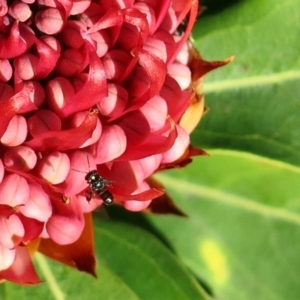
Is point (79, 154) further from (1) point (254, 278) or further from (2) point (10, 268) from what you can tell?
(1) point (254, 278)

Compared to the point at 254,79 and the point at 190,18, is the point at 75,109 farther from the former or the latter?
the point at 254,79

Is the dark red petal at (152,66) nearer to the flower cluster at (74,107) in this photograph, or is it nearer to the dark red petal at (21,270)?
the flower cluster at (74,107)

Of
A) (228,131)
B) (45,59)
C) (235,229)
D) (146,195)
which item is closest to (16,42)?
(45,59)

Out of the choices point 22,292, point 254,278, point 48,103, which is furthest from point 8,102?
point 254,278

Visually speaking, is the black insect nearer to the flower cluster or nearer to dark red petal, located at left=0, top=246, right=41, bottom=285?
the flower cluster

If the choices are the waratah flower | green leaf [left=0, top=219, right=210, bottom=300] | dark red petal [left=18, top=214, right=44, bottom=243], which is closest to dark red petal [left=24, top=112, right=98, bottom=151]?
the waratah flower

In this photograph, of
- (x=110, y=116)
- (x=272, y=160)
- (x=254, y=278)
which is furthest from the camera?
(x=254, y=278)
